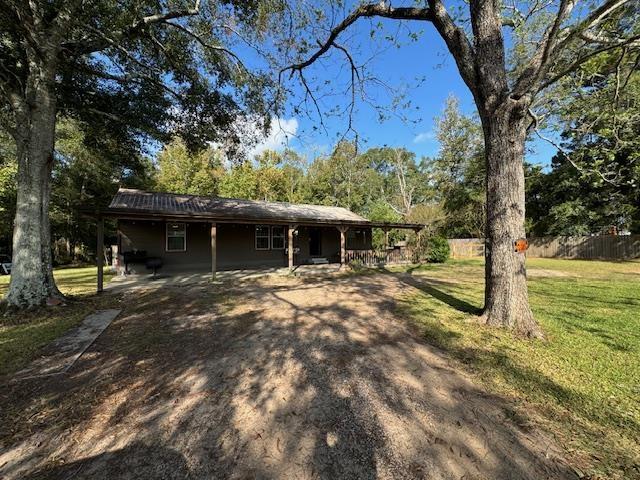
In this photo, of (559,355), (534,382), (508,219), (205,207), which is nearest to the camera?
→ (534,382)

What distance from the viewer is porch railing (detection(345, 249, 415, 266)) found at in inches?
611

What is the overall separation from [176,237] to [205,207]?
6.24 feet

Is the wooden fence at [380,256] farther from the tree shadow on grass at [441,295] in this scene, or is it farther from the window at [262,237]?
the tree shadow on grass at [441,295]

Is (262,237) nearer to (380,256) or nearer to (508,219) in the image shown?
(380,256)

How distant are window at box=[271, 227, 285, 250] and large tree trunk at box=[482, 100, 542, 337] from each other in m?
11.6

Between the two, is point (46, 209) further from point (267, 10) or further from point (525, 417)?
point (525, 417)

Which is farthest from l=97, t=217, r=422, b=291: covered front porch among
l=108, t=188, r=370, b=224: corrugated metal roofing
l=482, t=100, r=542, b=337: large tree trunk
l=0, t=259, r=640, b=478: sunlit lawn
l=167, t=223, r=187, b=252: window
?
l=482, t=100, r=542, b=337: large tree trunk

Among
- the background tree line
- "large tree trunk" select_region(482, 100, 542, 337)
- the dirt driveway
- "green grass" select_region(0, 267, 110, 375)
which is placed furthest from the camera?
the background tree line

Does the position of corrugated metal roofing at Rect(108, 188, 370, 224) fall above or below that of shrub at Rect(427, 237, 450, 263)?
above

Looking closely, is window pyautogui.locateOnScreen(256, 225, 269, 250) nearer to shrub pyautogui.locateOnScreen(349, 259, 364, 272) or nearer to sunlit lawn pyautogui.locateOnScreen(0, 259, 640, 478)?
Answer: shrub pyautogui.locateOnScreen(349, 259, 364, 272)

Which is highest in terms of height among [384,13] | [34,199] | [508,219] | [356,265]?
[384,13]

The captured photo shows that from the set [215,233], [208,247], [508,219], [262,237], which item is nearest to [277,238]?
[262,237]

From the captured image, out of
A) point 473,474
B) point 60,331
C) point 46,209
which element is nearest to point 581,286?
point 473,474

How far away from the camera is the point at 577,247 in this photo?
2152 cm
